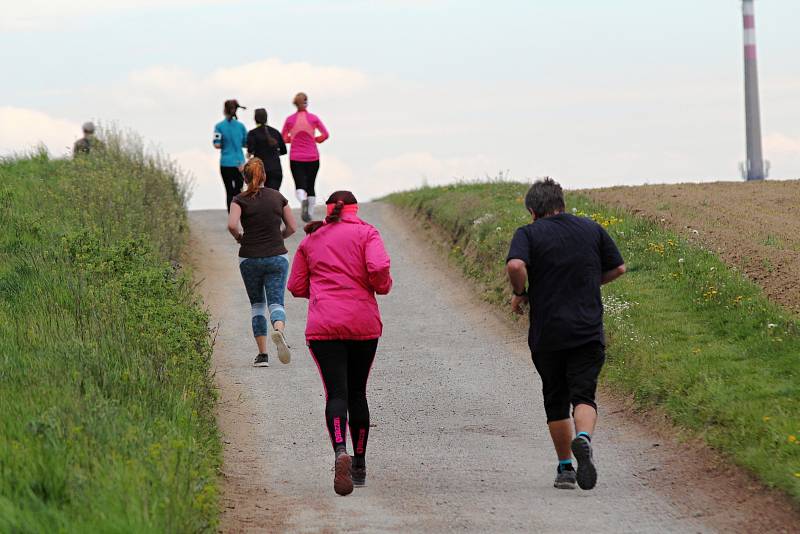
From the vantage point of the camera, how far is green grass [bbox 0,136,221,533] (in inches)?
229

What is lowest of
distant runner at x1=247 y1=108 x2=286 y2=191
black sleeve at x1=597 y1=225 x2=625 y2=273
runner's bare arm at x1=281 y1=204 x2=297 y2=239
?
black sleeve at x1=597 y1=225 x2=625 y2=273

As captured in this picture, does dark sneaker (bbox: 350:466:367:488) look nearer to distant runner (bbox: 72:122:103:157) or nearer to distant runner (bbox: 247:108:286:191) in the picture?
distant runner (bbox: 247:108:286:191)

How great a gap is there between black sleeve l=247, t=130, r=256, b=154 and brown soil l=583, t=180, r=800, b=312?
16.8 feet

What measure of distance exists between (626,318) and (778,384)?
3.11 meters

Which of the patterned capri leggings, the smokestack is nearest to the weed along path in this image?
the patterned capri leggings

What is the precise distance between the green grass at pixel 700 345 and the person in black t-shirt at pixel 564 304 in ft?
3.84

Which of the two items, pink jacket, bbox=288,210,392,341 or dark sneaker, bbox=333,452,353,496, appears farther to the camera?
pink jacket, bbox=288,210,392,341

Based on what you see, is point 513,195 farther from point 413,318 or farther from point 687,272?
point 687,272

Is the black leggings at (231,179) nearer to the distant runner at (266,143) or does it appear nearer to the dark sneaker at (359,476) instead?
the distant runner at (266,143)

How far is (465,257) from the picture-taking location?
18.4 meters

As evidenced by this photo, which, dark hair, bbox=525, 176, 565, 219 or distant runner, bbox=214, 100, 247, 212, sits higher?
distant runner, bbox=214, 100, 247, 212

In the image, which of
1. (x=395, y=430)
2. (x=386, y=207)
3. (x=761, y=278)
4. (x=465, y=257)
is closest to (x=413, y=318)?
(x=465, y=257)

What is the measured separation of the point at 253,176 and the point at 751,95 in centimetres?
2267

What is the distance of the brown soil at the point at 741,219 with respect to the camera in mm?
13055
